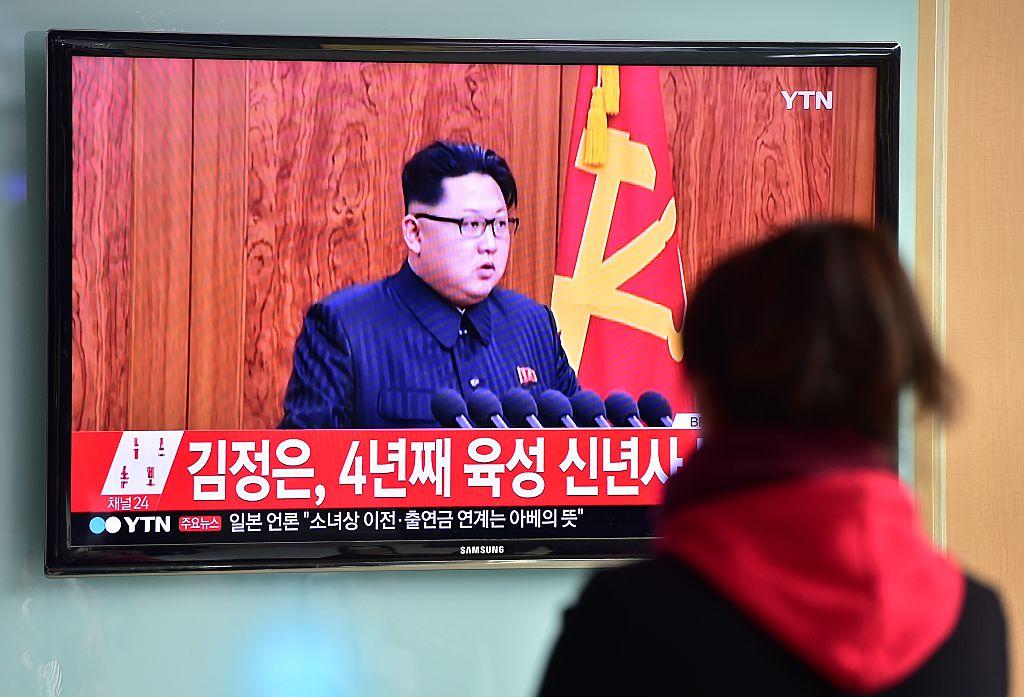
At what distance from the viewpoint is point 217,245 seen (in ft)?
6.50

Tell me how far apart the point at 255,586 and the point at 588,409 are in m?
0.77

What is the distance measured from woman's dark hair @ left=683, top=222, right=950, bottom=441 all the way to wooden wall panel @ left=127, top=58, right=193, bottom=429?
143cm

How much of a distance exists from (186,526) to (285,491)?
0.66ft

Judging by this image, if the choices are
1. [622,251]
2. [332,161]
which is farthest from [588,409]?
[332,161]

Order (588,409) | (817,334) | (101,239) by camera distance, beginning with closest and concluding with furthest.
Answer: (817,334)
(101,239)
(588,409)

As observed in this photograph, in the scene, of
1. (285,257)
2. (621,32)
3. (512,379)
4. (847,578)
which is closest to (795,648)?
(847,578)

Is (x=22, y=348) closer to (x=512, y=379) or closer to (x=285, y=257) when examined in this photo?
(x=285, y=257)

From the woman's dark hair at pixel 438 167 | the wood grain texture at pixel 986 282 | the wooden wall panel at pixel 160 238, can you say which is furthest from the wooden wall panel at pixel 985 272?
the wooden wall panel at pixel 160 238

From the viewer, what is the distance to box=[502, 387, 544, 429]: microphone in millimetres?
2021

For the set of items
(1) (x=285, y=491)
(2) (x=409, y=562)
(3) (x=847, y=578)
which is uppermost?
(3) (x=847, y=578)

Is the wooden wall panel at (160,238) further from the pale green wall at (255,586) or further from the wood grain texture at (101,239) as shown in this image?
the pale green wall at (255,586)

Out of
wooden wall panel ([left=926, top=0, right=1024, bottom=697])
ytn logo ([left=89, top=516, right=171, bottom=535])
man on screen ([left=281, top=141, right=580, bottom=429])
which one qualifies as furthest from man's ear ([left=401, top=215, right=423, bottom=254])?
wooden wall panel ([left=926, top=0, right=1024, bottom=697])

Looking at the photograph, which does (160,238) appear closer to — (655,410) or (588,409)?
(588,409)

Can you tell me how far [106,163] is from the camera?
195cm
